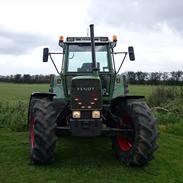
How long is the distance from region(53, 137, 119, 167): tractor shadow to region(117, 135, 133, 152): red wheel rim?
306mm

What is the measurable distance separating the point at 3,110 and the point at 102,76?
5.59 meters

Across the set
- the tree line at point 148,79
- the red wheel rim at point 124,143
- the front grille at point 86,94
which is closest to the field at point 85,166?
the red wheel rim at point 124,143

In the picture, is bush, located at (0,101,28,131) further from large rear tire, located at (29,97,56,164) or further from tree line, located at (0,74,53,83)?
tree line, located at (0,74,53,83)

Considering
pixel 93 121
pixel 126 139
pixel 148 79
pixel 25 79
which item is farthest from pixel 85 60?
pixel 25 79

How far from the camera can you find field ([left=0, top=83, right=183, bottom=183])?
629 centimetres

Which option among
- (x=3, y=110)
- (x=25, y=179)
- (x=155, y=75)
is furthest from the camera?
(x=155, y=75)

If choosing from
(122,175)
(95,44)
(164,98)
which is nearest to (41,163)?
(122,175)

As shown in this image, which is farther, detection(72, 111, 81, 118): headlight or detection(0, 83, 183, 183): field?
detection(72, 111, 81, 118): headlight

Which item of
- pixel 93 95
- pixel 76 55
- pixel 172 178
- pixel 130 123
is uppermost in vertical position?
pixel 76 55

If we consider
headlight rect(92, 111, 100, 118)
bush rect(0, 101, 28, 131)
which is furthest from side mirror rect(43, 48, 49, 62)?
bush rect(0, 101, 28, 131)

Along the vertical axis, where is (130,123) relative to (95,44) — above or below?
below

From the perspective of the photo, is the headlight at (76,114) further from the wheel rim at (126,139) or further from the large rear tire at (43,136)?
the wheel rim at (126,139)

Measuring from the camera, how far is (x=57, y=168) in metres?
6.84

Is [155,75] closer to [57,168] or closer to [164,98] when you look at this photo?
[164,98]
